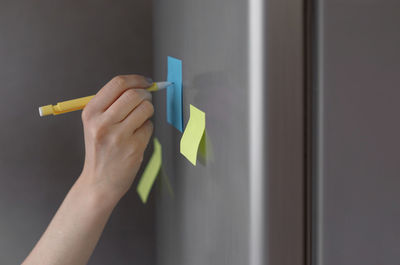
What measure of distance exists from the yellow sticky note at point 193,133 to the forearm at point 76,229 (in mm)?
216

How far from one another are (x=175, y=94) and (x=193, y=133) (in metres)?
0.14

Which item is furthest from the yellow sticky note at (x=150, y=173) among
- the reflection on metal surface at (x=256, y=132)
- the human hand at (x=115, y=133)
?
Answer: the reflection on metal surface at (x=256, y=132)

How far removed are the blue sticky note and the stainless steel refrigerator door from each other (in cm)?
12

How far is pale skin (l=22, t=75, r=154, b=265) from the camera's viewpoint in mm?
725

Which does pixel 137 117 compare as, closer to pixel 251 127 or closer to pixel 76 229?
pixel 76 229

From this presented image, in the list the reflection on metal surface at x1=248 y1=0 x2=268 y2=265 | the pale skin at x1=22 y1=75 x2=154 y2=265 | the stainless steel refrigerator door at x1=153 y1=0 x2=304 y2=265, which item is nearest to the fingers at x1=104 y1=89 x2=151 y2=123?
the pale skin at x1=22 y1=75 x2=154 y2=265

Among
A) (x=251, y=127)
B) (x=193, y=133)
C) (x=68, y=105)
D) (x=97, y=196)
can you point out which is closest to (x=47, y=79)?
(x=68, y=105)

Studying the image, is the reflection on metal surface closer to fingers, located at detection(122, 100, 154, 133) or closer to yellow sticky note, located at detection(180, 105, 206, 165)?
yellow sticky note, located at detection(180, 105, 206, 165)

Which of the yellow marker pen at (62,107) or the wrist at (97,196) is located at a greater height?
the yellow marker pen at (62,107)

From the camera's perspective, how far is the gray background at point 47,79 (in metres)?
1.00

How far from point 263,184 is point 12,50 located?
30.9 inches

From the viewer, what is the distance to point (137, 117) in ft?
2.41

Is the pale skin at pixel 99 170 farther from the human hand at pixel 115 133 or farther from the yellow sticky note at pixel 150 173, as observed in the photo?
the yellow sticky note at pixel 150 173
